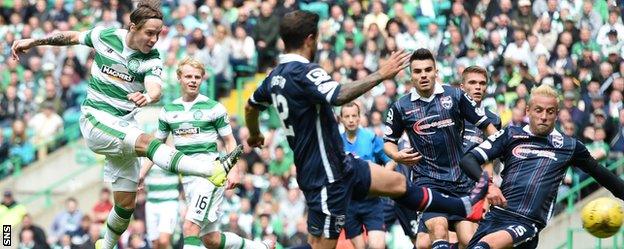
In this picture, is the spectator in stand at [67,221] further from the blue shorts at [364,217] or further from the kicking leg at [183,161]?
the kicking leg at [183,161]

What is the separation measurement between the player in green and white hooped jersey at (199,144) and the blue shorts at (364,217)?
1.47 meters

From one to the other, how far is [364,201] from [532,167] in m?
3.74

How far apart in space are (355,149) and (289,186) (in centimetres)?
598

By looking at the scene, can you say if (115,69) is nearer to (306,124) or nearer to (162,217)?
(306,124)

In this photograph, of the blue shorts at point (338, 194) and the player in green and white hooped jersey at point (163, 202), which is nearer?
the blue shorts at point (338, 194)

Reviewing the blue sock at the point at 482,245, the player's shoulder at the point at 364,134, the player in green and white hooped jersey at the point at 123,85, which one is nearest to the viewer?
the blue sock at the point at 482,245

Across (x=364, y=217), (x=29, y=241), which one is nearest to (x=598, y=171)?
(x=364, y=217)

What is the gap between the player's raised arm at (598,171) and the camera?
1466 centimetres

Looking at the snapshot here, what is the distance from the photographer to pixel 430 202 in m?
14.3

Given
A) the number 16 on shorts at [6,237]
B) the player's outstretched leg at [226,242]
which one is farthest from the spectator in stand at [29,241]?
the player's outstretched leg at [226,242]

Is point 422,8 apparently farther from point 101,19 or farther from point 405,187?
point 405,187

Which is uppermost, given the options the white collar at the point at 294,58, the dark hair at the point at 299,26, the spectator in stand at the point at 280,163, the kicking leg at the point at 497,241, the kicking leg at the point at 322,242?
the dark hair at the point at 299,26

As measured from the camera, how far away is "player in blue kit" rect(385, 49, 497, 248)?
52.6 ft

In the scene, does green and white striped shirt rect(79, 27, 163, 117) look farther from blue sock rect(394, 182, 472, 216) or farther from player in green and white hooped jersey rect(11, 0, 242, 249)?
blue sock rect(394, 182, 472, 216)
